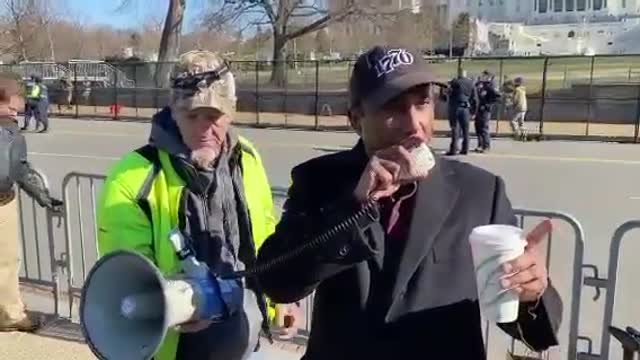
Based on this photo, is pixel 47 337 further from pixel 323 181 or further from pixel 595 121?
pixel 595 121

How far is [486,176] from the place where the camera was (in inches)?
71.9

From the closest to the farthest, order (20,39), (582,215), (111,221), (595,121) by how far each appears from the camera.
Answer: (111,221)
(582,215)
(595,121)
(20,39)

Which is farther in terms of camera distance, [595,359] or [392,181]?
[595,359]

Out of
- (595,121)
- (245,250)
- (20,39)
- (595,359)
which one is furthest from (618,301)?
(20,39)

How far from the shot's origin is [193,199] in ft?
7.99

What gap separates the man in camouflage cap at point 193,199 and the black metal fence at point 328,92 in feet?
45.2

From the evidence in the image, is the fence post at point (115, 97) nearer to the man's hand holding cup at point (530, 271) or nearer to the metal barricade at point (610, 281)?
the metal barricade at point (610, 281)

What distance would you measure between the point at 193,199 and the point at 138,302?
515 millimetres

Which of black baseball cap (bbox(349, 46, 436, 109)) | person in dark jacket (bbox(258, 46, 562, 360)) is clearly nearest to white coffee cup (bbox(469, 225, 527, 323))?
person in dark jacket (bbox(258, 46, 562, 360))

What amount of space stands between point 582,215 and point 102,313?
27.3 ft

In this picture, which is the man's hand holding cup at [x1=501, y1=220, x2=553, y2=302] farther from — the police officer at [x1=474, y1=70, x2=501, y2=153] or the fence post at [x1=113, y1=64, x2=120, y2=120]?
the fence post at [x1=113, y1=64, x2=120, y2=120]

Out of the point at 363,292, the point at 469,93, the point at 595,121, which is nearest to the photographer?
the point at 363,292

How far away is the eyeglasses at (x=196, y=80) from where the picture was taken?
244 centimetres

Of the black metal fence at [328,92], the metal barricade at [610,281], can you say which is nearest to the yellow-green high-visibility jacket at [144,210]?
the metal barricade at [610,281]
